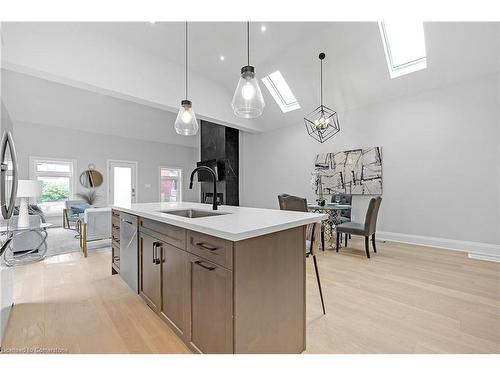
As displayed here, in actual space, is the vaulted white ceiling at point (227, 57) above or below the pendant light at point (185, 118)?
above

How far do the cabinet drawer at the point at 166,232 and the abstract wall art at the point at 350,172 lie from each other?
3.43 m

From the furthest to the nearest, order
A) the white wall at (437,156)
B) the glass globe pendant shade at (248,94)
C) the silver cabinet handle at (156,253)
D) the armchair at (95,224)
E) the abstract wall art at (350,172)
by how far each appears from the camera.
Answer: the abstract wall art at (350,172)
the armchair at (95,224)
the white wall at (437,156)
the glass globe pendant shade at (248,94)
the silver cabinet handle at (156,253)

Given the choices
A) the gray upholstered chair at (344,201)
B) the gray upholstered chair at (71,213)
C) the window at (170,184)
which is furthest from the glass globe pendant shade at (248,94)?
the window at (170,184)

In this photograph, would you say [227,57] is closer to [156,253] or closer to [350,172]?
[350,172]

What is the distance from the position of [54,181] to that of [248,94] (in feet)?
23.5

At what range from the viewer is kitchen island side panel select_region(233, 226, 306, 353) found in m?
1.09

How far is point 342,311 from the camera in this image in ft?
6.37

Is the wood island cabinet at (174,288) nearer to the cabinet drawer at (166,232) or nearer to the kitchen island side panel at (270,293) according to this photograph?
the cabinet drawer at (166,232)

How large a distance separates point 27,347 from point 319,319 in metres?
→ 2.03

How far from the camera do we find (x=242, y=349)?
1.09m

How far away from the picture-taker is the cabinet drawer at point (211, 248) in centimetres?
108

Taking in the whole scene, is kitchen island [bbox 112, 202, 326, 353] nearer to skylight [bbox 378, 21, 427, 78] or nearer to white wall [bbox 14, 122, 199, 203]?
skylight [bbox 378, 21, 427, 78]

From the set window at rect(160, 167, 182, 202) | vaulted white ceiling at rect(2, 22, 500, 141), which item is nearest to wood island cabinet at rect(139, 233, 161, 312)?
vaulted white ceiling at rect(2, 22, 500, 141)

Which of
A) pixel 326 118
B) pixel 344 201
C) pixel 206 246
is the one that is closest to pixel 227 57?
Result: pixel 326 118
